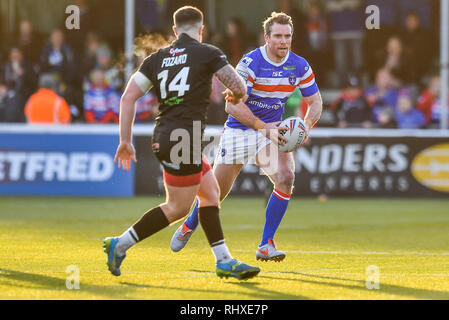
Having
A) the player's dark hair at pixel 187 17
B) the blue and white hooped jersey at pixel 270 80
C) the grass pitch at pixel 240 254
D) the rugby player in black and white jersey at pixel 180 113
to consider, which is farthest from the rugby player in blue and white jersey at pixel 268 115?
the player's dark hair at pixel 187 17

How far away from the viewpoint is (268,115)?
30.9 ft

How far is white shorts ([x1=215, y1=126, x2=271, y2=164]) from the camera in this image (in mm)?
9344

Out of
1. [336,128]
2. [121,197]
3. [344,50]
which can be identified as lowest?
[121,197]

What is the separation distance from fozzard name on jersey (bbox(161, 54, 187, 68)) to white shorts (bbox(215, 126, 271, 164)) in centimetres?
208

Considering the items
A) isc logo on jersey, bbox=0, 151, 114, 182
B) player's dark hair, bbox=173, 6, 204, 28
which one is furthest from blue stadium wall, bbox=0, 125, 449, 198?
player's dark hair, bbox=173, 6, 204, 28

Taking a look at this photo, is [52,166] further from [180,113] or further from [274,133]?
[180,113]

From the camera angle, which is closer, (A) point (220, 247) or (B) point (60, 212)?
(A) point (220, 247)

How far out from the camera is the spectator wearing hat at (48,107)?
18.2 metres

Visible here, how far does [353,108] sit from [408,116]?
3.57ft

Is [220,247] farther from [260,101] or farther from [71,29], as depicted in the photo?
[71,29]

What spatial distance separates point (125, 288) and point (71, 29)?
14.2m

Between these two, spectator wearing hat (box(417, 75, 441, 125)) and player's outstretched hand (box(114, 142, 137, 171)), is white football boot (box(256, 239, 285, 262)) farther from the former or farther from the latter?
spectator wearing hat (box(417, 75, 441, 125))
